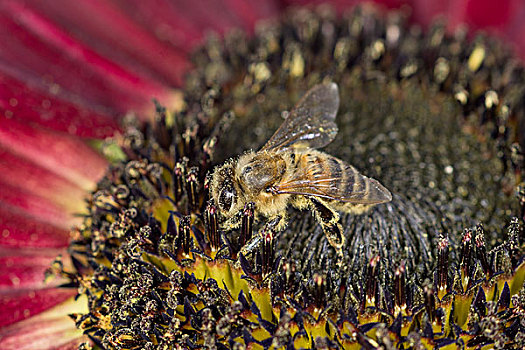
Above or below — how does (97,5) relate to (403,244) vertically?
above

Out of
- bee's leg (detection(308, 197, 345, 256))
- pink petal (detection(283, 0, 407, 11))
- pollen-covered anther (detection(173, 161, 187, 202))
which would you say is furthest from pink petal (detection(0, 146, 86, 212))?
pink petal (detection(283, 0, 407, 11))

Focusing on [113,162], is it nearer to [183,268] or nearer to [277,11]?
[183,268]

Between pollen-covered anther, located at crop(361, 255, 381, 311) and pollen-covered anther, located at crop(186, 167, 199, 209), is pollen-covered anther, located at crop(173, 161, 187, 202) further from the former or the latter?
pollen-covered anther, located at crop(361, 255, 381, 311)

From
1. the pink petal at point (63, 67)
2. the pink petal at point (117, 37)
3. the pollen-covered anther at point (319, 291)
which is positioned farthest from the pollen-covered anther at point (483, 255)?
the pink petal at point (117, 37)

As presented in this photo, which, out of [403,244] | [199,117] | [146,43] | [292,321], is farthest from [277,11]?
[292,321]

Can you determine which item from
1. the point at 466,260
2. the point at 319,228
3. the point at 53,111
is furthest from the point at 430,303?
the point at 53,111

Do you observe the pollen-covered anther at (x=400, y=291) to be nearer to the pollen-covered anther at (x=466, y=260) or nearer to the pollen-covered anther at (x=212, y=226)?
the pollen-covered anther at (x=466, y=260)
